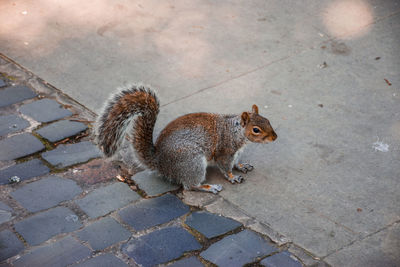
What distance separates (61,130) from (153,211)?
1.09 metres

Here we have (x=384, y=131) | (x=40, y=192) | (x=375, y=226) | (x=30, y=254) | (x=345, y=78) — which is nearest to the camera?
(x=30, y=254)

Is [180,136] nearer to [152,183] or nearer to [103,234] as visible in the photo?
[152,183]

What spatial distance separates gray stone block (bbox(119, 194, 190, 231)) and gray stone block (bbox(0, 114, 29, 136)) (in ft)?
3.87

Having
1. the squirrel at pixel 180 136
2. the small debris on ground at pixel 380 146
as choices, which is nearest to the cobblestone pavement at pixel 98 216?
the squirrel at pixel 180 136

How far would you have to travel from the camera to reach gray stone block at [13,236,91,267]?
2787 mm

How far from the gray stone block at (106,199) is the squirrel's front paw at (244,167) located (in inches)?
27.5

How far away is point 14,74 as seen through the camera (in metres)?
4.54

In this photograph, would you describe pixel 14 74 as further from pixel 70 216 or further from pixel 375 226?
pixel 375 226

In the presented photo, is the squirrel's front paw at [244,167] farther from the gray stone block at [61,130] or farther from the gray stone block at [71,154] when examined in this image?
the gray stone block at [61,130]

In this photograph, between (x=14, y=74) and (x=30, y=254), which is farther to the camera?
(x=14, y=74)

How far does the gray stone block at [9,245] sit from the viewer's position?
9.30 feet

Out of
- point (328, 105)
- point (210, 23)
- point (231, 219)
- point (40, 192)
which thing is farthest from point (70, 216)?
point (210, 23)

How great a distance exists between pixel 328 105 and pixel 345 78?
45 centimetres

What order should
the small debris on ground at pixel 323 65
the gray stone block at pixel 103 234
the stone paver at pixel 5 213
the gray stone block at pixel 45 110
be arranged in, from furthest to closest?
the small debris on ground at pixel 323 65 < the gray stone block at pixel 45 110 < the stone paver at pixel 5 213 < the gray stone block at pixel 103 234
